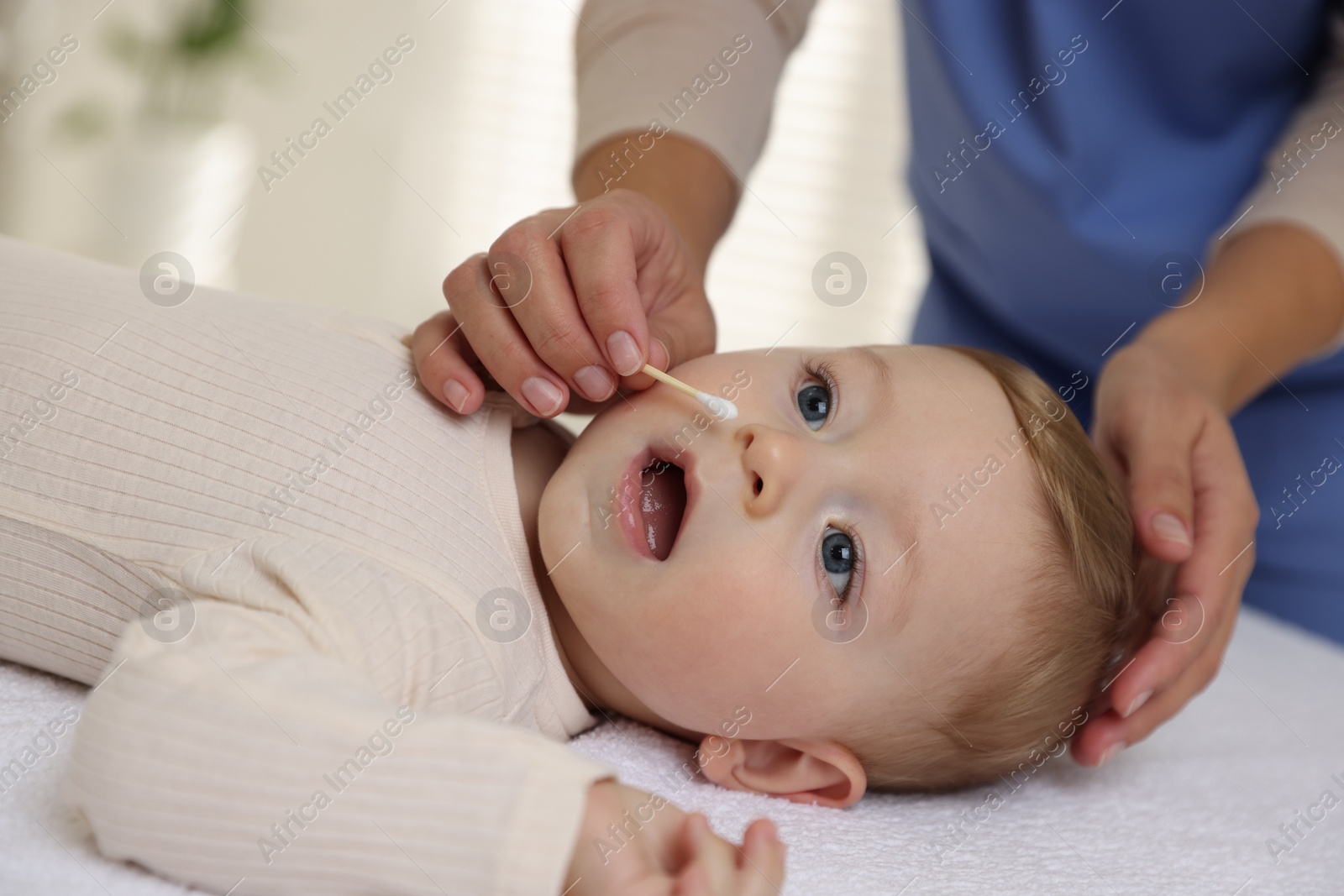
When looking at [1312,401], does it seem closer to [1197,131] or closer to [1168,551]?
[1197,131]

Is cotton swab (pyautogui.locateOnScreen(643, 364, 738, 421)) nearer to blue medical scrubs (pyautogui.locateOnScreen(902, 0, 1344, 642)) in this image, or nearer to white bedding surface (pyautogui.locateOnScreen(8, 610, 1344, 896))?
white bedding surface (pyautogui.locateOnScreen(8, 610, 1344, 896))

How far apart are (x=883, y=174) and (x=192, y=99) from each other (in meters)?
1.96

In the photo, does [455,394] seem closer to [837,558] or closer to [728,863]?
[837,558]

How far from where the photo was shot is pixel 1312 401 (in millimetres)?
1338

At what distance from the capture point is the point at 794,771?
37.5 inches

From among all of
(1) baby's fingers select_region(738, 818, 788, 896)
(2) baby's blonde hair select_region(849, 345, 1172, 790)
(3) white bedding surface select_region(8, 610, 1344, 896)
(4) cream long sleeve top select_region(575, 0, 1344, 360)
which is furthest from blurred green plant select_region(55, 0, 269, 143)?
(1) baby's fingers select_region(738, 818, 788, 896)

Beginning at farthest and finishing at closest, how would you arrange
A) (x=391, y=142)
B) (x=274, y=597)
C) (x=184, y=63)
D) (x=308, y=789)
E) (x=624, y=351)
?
(x=391, y=142), (x=184, y=63), (x=624, y=351), (x=274, y=597), (x=308, y=789)

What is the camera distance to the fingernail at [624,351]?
2.83ft

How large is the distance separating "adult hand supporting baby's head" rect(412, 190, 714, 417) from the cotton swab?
0.01 meters

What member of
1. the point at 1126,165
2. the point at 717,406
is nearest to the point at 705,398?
the point at 717,406

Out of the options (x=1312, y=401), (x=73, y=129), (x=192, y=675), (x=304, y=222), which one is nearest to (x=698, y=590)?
(x=192, y=675)

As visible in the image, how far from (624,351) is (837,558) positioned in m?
0.25

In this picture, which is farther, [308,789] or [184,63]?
[184,63]

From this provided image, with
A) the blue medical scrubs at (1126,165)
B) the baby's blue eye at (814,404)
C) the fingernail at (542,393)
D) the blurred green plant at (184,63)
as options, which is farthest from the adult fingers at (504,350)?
the blurred green plant at (184,63)
